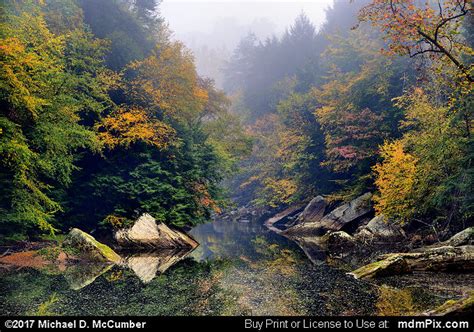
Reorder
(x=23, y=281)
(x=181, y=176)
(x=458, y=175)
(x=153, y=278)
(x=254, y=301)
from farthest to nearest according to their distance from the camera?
(x=181, y=176), (x=458, y=175), (x=153, y=278), (x=23, y=281), (x=254, y=301)

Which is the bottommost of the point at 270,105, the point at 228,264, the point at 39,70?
the point at 228,264

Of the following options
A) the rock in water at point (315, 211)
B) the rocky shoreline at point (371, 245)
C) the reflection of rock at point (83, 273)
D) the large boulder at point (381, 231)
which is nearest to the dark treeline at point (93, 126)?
the reflection of rock at point (83, 273)

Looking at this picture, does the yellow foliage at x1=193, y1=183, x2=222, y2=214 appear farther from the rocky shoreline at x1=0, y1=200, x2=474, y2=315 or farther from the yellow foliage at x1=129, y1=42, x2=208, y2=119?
the yellow foliage at x1=129, y1=42, x2=208, y2=119

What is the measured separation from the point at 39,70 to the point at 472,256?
2148 centimetres

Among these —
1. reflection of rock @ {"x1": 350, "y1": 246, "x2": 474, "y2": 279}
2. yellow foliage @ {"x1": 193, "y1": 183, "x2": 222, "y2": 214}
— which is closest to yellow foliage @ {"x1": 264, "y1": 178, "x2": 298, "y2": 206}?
yellow foliage @ {"x1": 193, "y1": 183, "x2": 222, "y2": 214}

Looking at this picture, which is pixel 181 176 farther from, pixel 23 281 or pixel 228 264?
pixel 23 281

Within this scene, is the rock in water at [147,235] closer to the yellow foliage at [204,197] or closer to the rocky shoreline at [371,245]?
the yellow foliage at [204,197]

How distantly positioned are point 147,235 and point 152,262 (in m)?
4.74

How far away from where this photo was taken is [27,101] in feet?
52.0

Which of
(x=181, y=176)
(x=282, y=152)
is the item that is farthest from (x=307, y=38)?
(x=181, y=176)

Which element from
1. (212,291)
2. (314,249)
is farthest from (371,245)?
(212,291)

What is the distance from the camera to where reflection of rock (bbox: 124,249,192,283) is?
1503 centimetres

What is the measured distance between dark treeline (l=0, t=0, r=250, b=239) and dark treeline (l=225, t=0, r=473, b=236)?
1048cm

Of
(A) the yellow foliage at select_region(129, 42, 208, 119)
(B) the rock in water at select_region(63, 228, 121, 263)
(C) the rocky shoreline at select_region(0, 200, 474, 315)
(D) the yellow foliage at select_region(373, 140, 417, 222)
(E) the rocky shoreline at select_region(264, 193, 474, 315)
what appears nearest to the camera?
(E) the rocky shoreline at select_region(264, 193, 474, 315)
